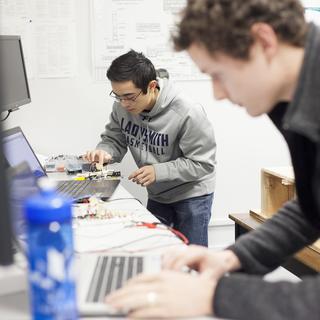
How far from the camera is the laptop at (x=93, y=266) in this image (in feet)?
2.82

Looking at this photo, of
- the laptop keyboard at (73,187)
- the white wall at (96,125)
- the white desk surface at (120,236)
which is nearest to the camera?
the white desk surface at (120,236)

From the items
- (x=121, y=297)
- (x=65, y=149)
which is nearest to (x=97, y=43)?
(x=65, y=149)

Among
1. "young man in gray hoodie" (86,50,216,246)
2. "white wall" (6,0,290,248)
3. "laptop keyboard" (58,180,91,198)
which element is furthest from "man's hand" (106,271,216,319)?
"white wall" (6,0,290,248)

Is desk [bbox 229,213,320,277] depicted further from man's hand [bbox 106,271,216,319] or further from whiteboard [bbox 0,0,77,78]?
whiteboard [bbox 0,0,77,78]

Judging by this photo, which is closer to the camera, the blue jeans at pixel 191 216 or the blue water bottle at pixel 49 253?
the blue water bottle at pixel 49 253

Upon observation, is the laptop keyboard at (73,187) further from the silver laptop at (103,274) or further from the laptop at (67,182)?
the silver laptop at (103,274)

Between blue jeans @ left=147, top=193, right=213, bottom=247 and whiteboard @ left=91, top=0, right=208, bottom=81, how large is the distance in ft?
2.93

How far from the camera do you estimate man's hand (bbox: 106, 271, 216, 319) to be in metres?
0.78

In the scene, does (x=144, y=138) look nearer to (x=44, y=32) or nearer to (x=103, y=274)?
(x=44, y=32)

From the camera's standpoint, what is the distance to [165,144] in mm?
2232

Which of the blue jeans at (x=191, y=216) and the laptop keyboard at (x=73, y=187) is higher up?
the laptop keyboard at (x=73, y=187)

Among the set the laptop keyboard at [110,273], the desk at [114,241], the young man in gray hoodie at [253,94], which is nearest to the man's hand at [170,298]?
the young man in gray hoodie at [253,94]

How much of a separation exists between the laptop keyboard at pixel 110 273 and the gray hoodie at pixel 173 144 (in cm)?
103

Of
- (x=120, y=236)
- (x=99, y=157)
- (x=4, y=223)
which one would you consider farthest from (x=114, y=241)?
(x=99, y=157)
